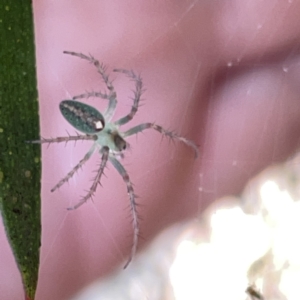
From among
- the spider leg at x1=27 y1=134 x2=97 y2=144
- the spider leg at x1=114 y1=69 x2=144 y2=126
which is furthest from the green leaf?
the spider leg at x1=114 y1=69 x2=144 y2=126

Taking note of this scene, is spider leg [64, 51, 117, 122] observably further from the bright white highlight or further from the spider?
the bright white highlight

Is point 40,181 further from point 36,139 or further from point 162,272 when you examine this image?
point 162,272

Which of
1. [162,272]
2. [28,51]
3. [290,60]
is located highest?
[28,51]

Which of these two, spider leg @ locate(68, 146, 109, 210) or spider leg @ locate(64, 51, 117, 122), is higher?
spider leg @ locate(64, 51, 117, 122)

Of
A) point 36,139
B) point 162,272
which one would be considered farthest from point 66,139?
point 162,272

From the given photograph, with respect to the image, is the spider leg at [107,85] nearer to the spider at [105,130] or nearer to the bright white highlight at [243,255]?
the spider at [105,130]

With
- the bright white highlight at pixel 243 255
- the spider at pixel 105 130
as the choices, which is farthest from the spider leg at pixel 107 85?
the bright white highlight at pixel 243 255

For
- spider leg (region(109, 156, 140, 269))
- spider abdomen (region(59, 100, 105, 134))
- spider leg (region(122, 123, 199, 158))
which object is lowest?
spider leg (region(109, 156, 140, 269))
